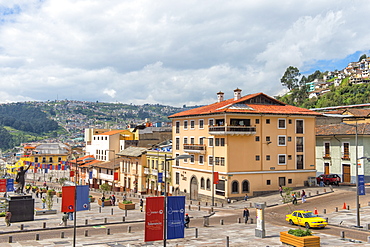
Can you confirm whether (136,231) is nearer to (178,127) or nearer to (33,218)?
(33,218)

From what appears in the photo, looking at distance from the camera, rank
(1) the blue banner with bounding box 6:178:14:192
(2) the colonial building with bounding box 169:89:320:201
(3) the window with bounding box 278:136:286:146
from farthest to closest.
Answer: (3) the window with bounding box 278:136:286:146
(1) the blue banner with bounding box 6:178:14:192
(2) the colonial building with bounding box 169:89:320:201

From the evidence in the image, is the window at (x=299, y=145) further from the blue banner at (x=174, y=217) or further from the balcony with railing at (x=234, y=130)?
the blue banner at (x=174, y=217)

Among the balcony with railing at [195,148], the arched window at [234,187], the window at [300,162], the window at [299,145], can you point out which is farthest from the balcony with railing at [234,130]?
the window at [300,162]

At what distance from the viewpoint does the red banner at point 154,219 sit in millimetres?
25156

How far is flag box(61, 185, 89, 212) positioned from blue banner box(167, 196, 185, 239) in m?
8.66

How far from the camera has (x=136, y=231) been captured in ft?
125

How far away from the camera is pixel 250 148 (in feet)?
204

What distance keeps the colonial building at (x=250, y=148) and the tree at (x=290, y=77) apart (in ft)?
310

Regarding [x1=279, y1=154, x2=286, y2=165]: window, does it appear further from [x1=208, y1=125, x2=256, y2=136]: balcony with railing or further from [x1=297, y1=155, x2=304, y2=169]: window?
[x1=208, y1=125, x2=256, y2=136]: balcony with railing

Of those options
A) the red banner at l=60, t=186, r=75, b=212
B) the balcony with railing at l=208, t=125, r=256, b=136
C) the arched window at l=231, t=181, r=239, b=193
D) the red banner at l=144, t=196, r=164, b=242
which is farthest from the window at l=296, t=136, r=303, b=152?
the red banner at l=144, t=196, r=164, b=242

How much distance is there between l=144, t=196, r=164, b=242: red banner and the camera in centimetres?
2516

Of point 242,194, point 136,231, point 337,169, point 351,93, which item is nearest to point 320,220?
point 136,231

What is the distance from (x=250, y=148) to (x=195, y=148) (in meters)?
10.1

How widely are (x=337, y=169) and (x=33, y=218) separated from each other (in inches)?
1971
